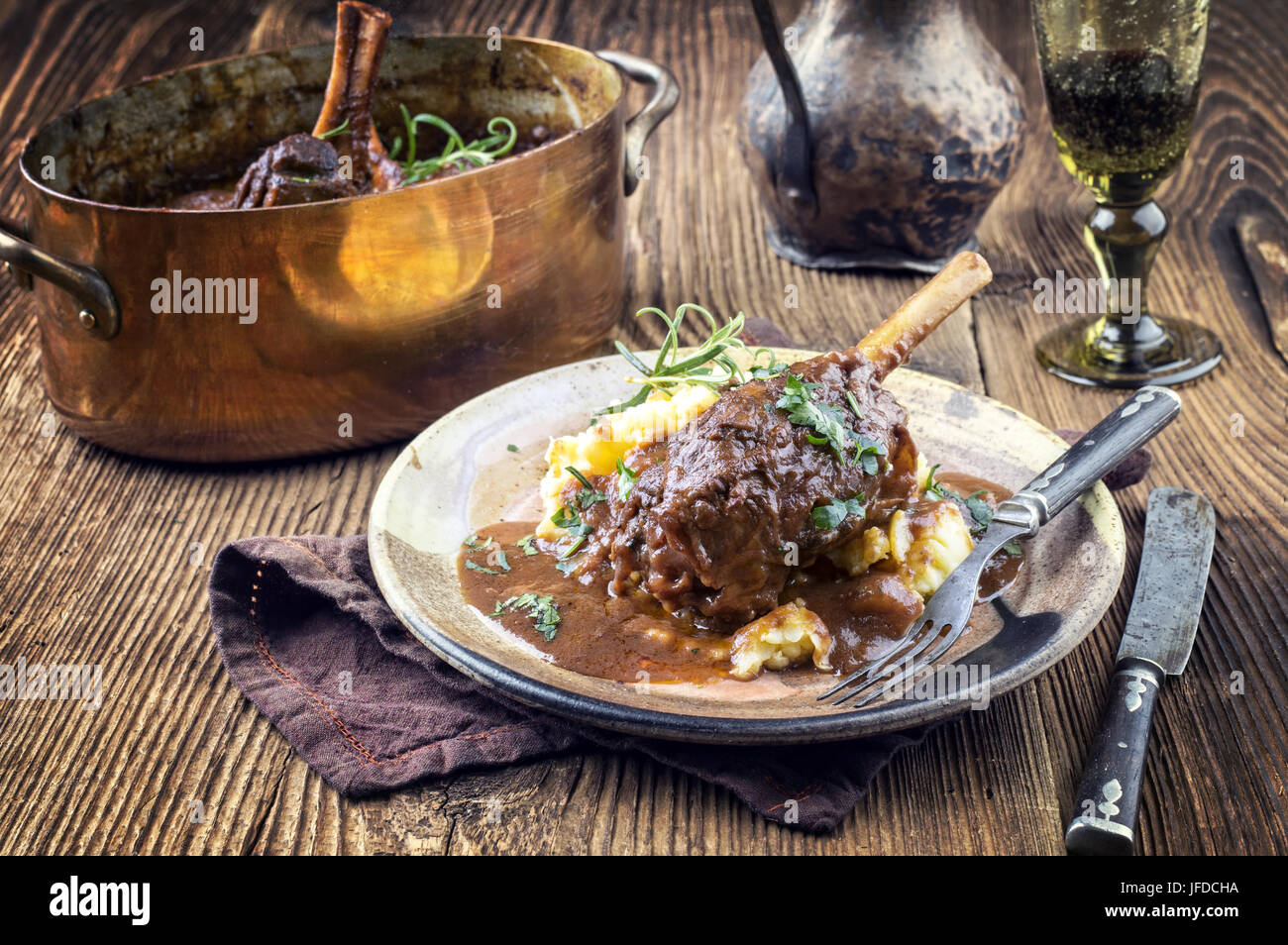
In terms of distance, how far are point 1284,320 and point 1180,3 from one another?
1.19m

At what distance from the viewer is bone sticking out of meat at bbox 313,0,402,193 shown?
3.43m

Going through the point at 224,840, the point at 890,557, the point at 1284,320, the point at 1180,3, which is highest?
the point at 1180,3

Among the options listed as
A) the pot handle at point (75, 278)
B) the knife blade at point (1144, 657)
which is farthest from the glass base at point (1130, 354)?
the pot handle at point (75, 278)

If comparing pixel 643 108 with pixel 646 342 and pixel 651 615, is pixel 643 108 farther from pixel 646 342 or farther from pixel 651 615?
pixel 651 615

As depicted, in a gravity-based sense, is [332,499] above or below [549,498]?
below

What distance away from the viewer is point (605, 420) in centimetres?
261

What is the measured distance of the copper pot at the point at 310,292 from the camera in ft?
9.14

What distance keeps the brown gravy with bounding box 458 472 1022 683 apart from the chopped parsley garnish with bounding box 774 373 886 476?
15 cm

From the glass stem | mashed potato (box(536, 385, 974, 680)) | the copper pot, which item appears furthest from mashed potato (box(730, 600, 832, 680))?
the glass stem

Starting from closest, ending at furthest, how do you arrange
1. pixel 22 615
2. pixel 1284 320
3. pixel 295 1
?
pixel 22 615, pixel 1284 320, pixel 295 1

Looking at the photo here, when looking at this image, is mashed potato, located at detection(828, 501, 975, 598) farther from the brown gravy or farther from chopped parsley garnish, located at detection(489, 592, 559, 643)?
chopped parsley garnish, located at detection(489, 592, 559, 643)

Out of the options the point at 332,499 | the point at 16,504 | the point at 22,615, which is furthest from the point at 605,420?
the point at 16,504

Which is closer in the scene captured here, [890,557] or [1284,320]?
[890,557]

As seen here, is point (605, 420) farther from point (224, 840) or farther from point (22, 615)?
point (22, 615)
